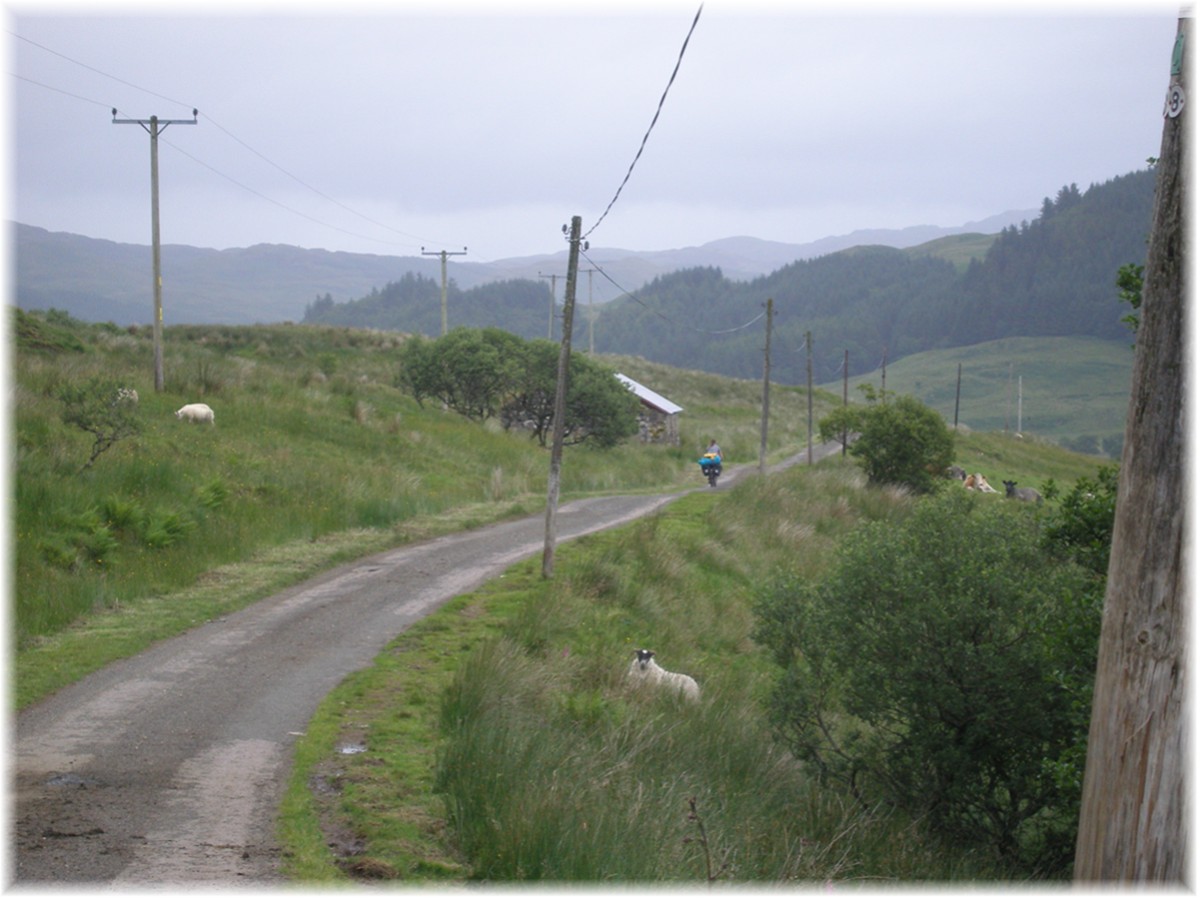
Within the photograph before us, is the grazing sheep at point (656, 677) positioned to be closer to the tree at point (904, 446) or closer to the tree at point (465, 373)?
the tree at point (904, 446)

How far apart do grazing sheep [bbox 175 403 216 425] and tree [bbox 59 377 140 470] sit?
543cm

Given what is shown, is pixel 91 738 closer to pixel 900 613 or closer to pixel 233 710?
pixel 233 710

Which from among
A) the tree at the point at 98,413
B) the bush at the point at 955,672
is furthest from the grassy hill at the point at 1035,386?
the bush at the point at 955,672

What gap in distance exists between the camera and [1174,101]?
425cm

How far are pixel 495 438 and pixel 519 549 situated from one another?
1521 cm

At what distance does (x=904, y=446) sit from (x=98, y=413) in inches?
994

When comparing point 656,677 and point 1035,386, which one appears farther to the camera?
point 1035,386

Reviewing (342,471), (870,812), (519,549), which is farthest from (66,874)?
(342,471)

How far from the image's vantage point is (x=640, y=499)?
89.8ft

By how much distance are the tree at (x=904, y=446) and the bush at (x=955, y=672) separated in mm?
25286

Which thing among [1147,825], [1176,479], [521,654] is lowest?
[521,654]

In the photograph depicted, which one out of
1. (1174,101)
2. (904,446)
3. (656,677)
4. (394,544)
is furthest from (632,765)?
(904,446)

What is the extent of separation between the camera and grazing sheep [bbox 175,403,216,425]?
2219 centimetres

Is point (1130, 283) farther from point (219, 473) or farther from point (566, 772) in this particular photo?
point (219, 473)
